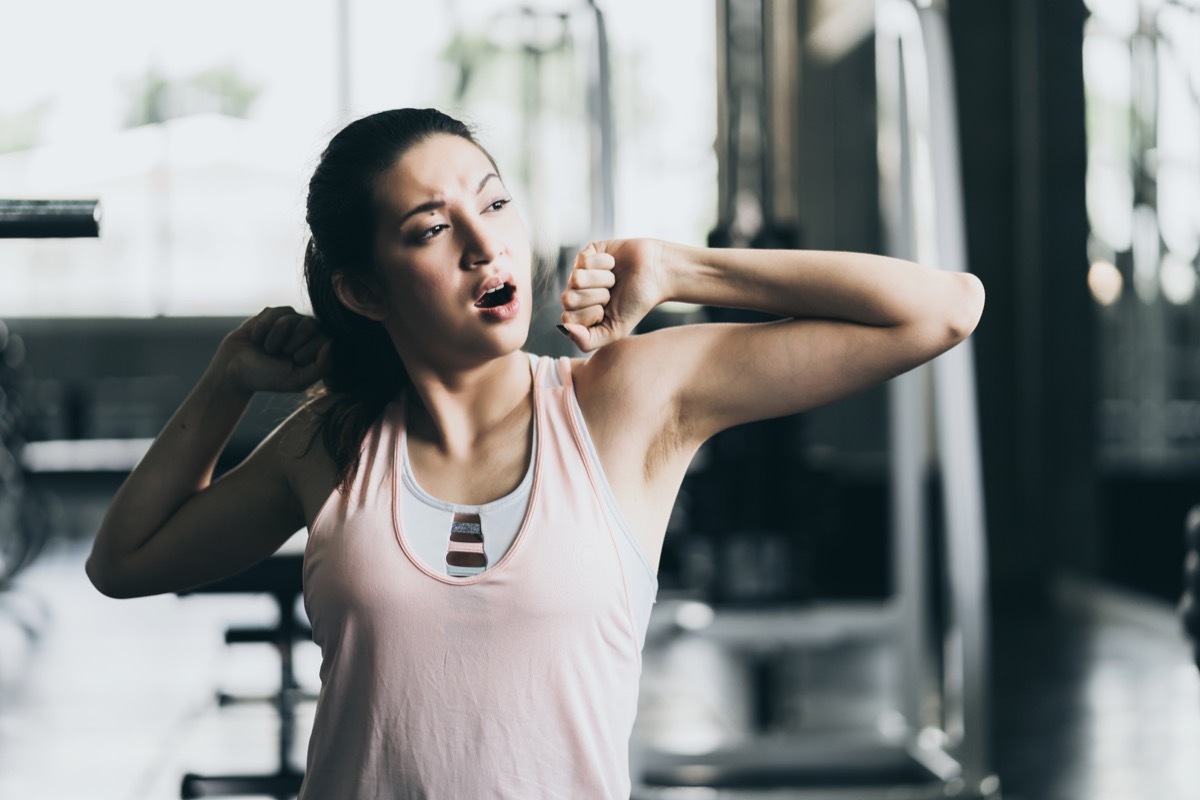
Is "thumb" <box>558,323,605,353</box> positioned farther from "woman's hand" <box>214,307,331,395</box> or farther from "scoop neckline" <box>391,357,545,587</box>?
"woman's hand" <box>214,307,331,395</box>

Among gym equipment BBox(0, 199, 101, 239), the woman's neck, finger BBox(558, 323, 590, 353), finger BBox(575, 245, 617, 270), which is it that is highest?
gym equipment BBox(0, 199, 101, 239)

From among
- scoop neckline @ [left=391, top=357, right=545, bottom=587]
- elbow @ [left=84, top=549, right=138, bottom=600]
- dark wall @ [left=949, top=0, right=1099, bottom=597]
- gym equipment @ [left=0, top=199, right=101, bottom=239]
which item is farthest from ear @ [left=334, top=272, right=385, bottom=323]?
dark wall @ [left=949, top=0, right=1099, bottom=597]

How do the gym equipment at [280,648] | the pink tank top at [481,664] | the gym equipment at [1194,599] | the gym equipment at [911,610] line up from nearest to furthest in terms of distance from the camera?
the pink tank top at [481,664] < the gym equipment at [1194,599] < the gym equipment at [280,648] < the gym equipment at [911,610]

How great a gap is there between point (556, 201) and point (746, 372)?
6000 mm

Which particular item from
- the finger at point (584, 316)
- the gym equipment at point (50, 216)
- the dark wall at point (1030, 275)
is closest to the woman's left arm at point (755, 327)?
the finger at point (584, 316)

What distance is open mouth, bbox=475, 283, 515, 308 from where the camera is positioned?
3.51ft

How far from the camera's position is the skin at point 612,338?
1.09m

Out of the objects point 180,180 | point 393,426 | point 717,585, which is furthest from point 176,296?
point 393,426

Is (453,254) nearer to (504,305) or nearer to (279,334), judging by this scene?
(504,305)

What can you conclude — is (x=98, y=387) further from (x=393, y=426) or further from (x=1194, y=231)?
(x=393, y=426)

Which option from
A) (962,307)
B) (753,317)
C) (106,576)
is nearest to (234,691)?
(753,317)

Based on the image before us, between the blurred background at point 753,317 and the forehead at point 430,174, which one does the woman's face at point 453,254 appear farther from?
the blurred background at point 753,317

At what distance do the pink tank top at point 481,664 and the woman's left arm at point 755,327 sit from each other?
0.49 ft

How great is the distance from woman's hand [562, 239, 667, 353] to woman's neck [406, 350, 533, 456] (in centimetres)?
8
